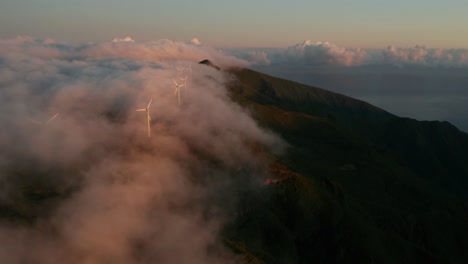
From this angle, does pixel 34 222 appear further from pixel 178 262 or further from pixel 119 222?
pixel 178 262

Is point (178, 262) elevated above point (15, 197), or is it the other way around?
point (15, 197)

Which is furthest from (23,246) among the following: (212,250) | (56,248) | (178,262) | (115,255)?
(212,250)

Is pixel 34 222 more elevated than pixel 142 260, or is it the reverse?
pixel 34 222

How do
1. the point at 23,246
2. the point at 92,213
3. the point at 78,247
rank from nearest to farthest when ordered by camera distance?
the point at 23,246 → the point at 78,247 → the point at 92,213

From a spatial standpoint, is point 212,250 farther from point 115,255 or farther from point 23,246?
point 23,246

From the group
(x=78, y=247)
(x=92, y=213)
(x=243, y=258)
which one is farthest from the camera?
(x=92, y=213)

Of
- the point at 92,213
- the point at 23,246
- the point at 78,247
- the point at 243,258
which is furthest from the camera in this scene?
the point at 92,213

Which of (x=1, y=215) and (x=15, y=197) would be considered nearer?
(x=1, y=215)

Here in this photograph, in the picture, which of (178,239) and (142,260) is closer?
(142,260)

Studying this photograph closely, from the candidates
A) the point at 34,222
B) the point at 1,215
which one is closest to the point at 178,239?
the point at 34,222
